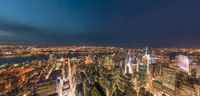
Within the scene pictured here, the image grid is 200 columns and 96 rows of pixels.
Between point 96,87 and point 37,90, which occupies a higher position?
point 96,87

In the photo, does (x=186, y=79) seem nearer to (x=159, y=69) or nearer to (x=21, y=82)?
(x=159, y=69)

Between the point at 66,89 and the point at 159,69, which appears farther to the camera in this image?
the point at 159,69

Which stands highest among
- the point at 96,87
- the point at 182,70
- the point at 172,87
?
the point at 96,87

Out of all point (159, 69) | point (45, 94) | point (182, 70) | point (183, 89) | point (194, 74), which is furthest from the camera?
point (159, 69)

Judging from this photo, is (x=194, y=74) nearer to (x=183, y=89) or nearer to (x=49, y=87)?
(x=183, y=89)

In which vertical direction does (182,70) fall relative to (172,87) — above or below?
above

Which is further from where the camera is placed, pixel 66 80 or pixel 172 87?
pixel 172 87

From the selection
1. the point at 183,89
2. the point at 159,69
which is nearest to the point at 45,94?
the point at 183,89

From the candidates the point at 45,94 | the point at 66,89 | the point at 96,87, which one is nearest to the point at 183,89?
the point at 66,89

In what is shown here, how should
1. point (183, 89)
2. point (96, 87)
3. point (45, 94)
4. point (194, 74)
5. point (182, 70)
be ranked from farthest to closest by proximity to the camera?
point (182, 70)
point (194, 74)
point (183, 89)
point (45, 94)
point (96, 87)
